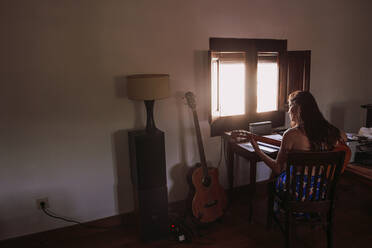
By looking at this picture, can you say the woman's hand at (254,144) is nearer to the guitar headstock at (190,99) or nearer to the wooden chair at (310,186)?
the wooden chair at (310,186)

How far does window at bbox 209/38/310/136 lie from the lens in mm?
2783

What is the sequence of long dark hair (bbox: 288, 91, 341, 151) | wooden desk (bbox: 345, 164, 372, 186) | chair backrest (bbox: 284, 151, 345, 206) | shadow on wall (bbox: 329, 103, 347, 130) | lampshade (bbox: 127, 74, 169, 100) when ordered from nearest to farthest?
chair backrest (bbox: 284, 151, 345, 206) < long dark hair (bbox: 288, 91, 341, 151) < lampshade (bbox: 127, 74, 169, 100) < wooden desk (bbox: 345, 164, 372, 186) < shadow on wall (bbox: 329, 103, 347, 130)

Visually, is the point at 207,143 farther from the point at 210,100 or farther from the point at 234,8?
the point at 234,8

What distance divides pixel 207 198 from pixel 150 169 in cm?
64

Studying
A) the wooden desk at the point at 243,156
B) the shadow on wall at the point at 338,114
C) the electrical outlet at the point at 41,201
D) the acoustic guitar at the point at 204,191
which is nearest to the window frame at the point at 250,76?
the wooden desk at the point at 243,156

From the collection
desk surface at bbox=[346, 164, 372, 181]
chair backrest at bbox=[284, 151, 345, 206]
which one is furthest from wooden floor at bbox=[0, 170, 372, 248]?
chair backrest at bbox=[284, 151, 345, 206]

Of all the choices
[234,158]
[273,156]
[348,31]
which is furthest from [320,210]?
[348,31]

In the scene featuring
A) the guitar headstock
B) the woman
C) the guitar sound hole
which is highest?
the guitar headstock

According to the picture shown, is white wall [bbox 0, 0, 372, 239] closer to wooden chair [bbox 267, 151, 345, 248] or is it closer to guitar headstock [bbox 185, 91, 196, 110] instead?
guitar headstock [bbox 185, 91, 196, 110]

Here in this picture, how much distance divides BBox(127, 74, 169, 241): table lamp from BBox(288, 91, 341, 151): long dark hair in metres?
1.05

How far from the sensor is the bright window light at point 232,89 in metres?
2.82

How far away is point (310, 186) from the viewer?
1904 mm

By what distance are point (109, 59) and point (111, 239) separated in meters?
1.59

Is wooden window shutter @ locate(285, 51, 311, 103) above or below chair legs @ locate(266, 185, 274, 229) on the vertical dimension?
above
